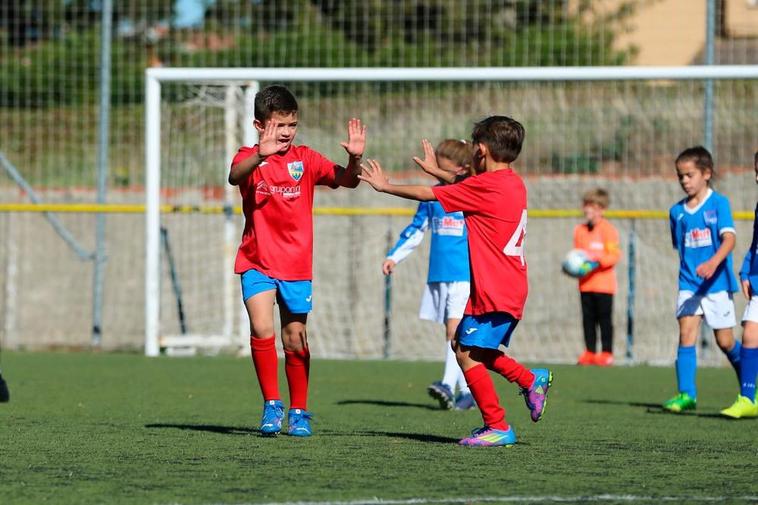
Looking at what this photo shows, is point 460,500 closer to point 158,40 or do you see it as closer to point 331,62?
point 331,62

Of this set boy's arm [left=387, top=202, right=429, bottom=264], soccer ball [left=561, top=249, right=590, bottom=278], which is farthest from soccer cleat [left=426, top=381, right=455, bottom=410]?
soccer ball [left=561, top=249, right=590, bottom=278]

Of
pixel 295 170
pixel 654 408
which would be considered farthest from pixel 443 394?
pixel 295 170

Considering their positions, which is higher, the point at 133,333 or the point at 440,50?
the point at 440,50

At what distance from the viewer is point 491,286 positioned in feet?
20.4

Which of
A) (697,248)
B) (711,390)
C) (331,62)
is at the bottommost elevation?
(711,390)

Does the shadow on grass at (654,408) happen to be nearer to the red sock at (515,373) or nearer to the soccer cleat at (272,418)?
the red sock at (515,373)

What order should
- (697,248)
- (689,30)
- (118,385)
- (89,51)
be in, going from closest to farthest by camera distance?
(697,248) → (118,385) → (689,30) → (89,51)

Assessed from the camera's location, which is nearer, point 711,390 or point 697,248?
point 697,248

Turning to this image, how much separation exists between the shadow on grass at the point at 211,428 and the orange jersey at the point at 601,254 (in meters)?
6.95

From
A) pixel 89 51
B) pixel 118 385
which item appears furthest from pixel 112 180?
pixel 118 385

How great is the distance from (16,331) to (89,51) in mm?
3561

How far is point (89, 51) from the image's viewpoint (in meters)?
16.4

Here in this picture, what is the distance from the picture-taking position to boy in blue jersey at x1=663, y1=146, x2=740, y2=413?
866 centimetres

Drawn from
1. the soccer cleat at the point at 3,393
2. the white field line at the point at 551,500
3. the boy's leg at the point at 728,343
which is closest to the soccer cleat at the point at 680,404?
the boy's leg at the point at 728,343
